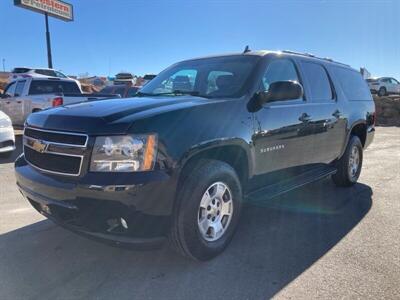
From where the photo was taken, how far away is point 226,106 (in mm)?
3615

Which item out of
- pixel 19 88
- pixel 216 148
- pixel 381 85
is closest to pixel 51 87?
pixel 19 88

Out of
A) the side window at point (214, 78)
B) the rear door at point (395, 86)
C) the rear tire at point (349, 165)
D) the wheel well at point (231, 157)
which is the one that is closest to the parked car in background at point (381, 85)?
the rear door at point (395, 86)

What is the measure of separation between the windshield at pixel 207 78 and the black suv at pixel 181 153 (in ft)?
0.05

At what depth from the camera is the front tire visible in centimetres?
316

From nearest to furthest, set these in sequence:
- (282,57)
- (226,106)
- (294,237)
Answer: (226,106)
(294,237)
(282,57)

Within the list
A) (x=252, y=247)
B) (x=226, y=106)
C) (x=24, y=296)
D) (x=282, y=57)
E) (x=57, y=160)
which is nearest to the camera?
(x=24, y=296)

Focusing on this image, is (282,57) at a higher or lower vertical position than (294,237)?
higher

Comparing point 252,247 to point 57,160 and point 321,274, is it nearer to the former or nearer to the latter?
point 321,274

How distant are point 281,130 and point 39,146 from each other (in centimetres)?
234

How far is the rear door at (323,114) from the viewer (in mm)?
4965

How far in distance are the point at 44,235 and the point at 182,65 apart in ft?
8.29

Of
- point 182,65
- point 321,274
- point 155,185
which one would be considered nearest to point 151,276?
point 155,185

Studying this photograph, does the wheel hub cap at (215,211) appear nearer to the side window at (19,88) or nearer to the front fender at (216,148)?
the front fender at (216,148)

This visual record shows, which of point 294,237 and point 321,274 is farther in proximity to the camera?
point 294,237
